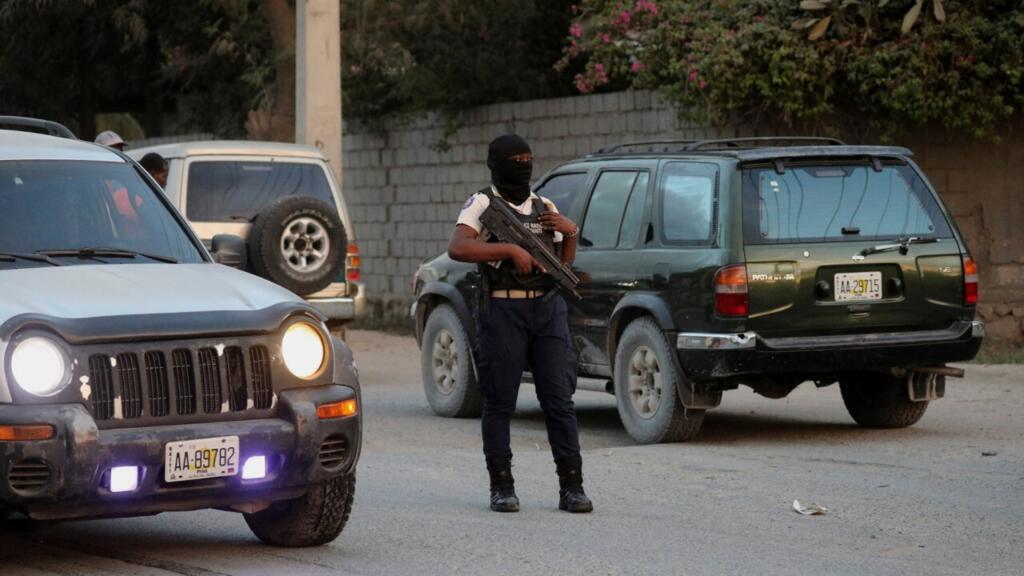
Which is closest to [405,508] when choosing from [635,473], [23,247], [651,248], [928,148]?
[635,473]

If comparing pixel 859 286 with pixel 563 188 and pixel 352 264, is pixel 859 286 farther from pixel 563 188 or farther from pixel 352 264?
pixel 352 264

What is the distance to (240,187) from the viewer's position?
49.6 ft

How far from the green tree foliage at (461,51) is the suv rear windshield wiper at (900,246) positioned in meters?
11.1

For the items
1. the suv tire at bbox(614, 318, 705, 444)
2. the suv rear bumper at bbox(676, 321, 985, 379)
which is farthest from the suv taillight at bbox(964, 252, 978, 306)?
the suv tire at bbox(614, 318, 705, 444)

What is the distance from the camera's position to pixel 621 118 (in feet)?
63.8

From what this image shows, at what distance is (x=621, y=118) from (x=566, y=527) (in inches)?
459

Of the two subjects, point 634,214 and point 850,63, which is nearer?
point 634,214

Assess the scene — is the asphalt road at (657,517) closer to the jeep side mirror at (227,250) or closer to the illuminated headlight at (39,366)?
the illuminated headlight at (39,366)

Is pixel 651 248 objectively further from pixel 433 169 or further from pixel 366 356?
pixel 433 169

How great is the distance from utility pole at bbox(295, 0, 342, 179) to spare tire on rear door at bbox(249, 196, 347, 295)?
4.69 metres

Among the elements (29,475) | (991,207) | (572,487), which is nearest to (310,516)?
(29,475)

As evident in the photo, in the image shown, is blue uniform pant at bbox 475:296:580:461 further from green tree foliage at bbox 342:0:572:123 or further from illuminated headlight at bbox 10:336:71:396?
green tree foliage at bbox 342:0:572:123

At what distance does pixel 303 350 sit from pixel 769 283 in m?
4.16

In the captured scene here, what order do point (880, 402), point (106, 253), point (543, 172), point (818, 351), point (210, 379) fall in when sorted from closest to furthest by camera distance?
point (210, 379)
point (106, 253)
point (818, 351)
point (880, 402)
point (543, 172)
